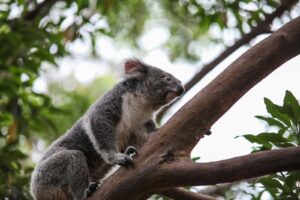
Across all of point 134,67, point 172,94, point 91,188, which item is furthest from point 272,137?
point 134,67

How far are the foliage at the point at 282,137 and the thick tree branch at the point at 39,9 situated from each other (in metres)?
4.29

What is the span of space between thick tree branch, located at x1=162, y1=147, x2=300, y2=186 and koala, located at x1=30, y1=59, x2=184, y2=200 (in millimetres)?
684

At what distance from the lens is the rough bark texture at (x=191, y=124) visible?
356 centimetres

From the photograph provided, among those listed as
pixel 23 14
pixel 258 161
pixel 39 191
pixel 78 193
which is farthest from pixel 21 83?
pixel 258 161

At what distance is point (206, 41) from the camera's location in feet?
28.6

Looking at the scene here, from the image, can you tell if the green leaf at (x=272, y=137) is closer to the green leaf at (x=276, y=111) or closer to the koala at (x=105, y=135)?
the green leaf at (x=276, y=111)

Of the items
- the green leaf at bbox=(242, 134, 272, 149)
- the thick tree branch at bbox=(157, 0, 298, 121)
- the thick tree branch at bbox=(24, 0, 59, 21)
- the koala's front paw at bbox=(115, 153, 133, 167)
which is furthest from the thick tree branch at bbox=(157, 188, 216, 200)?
the thick tree branch at bbox=(24, 0, 59, 21)

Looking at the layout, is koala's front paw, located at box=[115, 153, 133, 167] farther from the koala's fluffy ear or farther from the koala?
the koala's fluffy ear

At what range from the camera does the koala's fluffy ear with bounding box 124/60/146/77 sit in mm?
5578

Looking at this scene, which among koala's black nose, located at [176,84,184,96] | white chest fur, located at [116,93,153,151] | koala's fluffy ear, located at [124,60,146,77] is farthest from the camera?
koala's fluffy ear, located at [124,60,146,77]

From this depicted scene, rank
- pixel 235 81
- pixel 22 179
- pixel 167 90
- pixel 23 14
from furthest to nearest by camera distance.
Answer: pixel 23 14, pixel 22 179, pixel 167 90, pixel 235 81

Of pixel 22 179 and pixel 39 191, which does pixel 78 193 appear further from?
pixel 22 179

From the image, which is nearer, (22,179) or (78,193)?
(78,193)

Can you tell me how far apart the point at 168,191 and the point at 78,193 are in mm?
719
